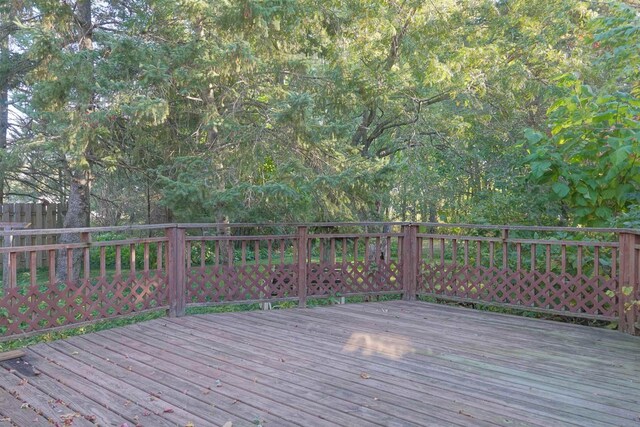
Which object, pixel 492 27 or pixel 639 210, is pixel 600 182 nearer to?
pixel 639 210

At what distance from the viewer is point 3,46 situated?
9.30 meters

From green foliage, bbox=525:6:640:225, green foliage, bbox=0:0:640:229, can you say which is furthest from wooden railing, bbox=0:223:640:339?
green foliage, bbox=0:0:640:229

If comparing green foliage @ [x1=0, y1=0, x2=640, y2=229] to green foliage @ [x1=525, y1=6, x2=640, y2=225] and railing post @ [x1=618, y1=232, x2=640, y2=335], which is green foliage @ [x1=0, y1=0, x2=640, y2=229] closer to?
green foliage @ [x1=525, y1=6, x2=640, y2=225]

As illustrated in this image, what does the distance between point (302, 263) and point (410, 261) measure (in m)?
1.46

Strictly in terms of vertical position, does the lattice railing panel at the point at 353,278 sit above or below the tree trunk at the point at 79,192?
below

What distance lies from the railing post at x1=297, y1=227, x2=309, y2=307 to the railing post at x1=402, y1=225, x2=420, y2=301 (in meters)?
1.33

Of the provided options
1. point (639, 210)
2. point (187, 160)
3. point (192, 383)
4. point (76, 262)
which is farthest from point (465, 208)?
point (76, 262)

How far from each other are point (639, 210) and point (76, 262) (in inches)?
319

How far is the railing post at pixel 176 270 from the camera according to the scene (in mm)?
5406

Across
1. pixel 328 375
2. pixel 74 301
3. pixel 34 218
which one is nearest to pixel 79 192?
pixel 34 218

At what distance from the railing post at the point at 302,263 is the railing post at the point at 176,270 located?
52.7 inches

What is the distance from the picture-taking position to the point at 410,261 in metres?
6.64

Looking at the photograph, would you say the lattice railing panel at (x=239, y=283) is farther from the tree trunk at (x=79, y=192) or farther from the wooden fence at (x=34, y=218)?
the wooden fence at (x=34, y=218)

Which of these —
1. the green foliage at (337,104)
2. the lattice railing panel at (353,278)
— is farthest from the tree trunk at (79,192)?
the lattice railing panel at (353,278)
